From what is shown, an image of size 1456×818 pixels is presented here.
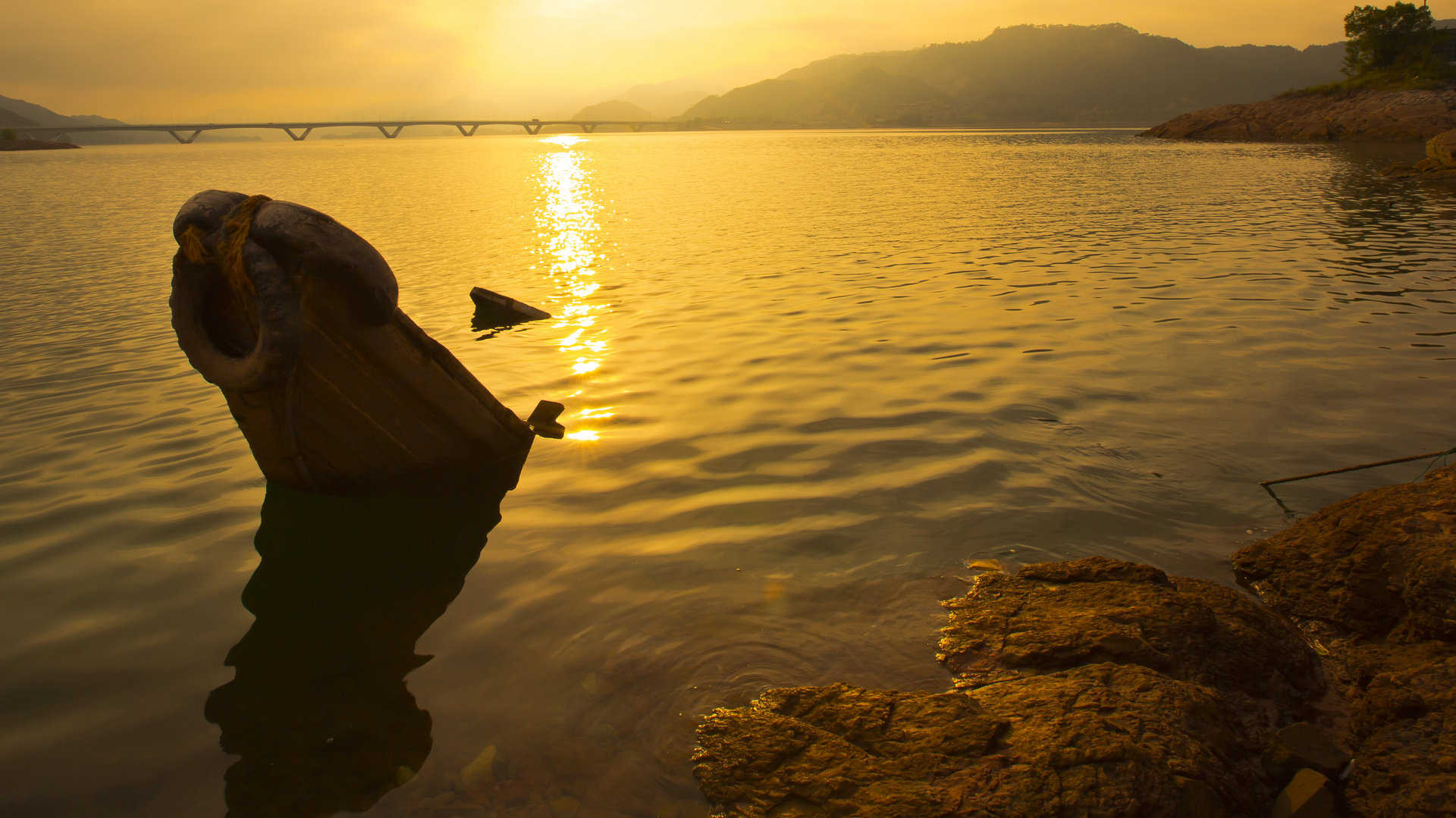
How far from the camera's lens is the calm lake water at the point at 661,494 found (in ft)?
13.0

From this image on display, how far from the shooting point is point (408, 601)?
5223 millimetres

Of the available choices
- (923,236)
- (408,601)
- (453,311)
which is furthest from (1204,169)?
(408,601)

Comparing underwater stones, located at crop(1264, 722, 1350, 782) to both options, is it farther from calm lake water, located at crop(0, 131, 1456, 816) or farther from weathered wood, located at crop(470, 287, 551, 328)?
weathered wood, located at crop(470, 287, 551, 328)

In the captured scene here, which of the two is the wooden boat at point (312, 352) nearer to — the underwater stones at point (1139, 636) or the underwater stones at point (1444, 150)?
the underwater stones at point (1139, 636)

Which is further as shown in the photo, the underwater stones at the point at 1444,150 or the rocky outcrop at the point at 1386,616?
the underwater stones at the point at 1444,150

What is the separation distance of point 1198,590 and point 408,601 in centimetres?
481

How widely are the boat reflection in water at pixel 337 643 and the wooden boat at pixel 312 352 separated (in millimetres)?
425

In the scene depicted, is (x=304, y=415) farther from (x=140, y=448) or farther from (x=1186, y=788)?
(x=1186, y=788)

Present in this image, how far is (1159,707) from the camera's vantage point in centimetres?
330

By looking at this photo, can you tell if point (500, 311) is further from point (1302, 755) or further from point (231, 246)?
point (1302, 755)

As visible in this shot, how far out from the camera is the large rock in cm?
298

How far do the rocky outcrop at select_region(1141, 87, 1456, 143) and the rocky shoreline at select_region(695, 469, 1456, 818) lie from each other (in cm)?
7031

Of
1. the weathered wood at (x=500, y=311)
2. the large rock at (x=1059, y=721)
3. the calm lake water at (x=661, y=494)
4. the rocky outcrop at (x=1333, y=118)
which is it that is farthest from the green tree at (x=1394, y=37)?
the large rock at (x=1059, y=721)

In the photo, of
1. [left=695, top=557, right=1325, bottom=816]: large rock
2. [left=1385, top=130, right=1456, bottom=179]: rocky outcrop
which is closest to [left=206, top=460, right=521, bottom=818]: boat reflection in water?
[left=695, top=557, right=1325, bottom=816]: large rock
